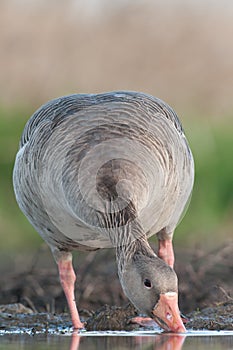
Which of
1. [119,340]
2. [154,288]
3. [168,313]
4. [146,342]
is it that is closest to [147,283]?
[154,288]

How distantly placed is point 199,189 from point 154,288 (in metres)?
6.58

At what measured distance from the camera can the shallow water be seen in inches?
218

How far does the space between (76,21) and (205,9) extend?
190 centimetres

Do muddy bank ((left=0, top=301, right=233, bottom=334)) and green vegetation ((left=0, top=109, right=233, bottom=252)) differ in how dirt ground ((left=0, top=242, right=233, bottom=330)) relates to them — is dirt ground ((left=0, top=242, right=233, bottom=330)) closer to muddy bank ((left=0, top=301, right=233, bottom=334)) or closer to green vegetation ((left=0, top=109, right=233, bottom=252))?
muddy bank ((left=0, top=301, right=233, bottom=334))

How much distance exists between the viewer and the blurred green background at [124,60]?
44.2ft

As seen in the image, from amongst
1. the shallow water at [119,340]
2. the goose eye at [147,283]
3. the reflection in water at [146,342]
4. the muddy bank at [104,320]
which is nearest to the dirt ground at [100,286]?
the muddy bank at [104,320]

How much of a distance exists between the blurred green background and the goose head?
23.3 ft

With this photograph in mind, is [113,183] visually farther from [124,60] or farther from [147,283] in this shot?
[124,60]

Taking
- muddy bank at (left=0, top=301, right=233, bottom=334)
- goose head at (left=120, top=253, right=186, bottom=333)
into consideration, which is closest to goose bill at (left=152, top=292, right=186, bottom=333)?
Answer: goose head at (left=120, top=253, right=186, bottom=333)

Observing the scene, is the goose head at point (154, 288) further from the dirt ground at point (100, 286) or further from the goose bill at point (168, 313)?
the dirt ground at point (100, 286)

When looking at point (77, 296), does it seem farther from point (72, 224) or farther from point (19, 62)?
point (19, 62)

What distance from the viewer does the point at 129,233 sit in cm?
591

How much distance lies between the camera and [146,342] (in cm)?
579

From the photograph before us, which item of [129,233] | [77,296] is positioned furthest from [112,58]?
[129,233]
